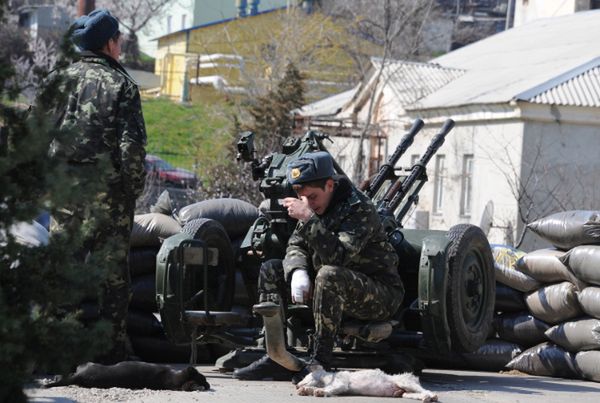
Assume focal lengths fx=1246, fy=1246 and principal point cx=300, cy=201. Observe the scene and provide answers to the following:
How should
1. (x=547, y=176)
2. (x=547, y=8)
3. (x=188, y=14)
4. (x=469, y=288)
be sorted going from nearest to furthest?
1. (x=469, y=288)
2. (x=547, y=176)
3. (x=547, y=8)
4. (x=188, y=14)

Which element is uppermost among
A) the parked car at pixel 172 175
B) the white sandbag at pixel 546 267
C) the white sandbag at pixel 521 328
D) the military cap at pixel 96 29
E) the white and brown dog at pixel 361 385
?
the military cap at pixel 96 29

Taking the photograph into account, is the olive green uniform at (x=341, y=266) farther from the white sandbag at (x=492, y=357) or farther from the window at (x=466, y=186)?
the window at (x=466, y=186)

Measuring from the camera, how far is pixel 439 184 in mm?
30938

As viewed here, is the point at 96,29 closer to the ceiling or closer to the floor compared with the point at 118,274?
closer to the ceiling

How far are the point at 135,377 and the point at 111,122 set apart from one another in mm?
1529

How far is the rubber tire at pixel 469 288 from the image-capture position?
310 inches

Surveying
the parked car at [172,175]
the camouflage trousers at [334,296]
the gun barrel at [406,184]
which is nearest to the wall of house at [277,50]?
the parked car at [172,175]

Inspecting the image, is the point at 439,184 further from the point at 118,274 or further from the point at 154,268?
the point at 118,274

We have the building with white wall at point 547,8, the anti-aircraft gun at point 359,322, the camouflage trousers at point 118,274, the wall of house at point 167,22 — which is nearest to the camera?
the camouflage trousers at point 118,274

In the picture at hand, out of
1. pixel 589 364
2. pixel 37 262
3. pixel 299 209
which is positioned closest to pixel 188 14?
pixel 589 364

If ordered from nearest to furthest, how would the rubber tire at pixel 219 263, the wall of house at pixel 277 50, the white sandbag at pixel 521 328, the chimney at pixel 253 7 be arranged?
1. the rubber tire at pixel 219 263
2. the white sandbag at pixel 521 328
3. the wall of house at pixel 277 50
4. the chimney at pixel 253 7

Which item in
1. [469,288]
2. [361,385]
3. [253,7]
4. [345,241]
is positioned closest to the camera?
[361,385]

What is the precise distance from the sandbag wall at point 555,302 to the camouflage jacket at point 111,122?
3.47m

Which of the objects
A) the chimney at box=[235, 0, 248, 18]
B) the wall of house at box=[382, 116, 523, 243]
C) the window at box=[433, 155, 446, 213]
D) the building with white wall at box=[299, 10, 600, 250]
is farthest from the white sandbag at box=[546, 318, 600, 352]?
the chimney at box=[235, 0, 248, 18]
